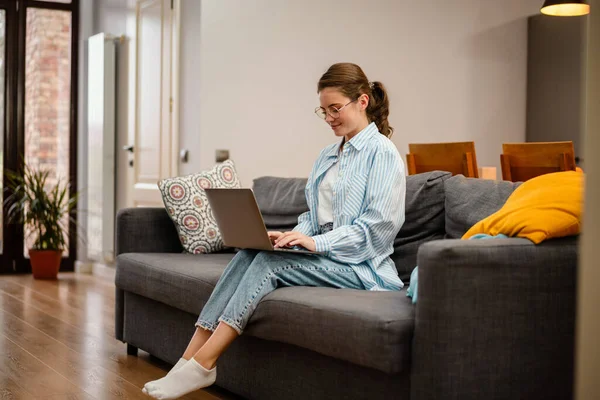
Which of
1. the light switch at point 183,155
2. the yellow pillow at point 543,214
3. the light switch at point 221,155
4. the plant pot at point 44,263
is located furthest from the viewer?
the plant pot at point 44,263

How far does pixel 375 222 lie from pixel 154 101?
328cm

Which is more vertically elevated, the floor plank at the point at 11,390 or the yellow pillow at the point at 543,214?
the yellow pillow at the point at 543,214

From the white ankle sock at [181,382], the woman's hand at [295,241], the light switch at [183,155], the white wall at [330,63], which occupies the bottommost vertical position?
the white ankle sock at [181,382]

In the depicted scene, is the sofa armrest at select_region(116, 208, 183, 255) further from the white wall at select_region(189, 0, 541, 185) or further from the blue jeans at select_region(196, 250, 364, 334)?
the white wall at select_region(189, 0, 541, 185)

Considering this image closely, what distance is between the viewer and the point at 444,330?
1.94 m

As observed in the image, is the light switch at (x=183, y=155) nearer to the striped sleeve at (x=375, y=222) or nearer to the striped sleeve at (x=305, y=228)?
the striped sleeve at (x=305, y=228)

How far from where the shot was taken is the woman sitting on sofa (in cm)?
240

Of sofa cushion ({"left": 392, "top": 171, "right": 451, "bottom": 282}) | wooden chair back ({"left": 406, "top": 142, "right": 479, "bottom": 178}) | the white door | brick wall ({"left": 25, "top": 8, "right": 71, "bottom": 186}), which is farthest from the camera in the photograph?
brick wall ({"left": 25, "top": 8, "right": 71, "bottom": 186})

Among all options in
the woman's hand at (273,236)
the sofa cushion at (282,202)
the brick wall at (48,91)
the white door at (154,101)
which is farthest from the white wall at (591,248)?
the brick wall at (48,91)

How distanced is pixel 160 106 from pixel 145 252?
2.05 meters

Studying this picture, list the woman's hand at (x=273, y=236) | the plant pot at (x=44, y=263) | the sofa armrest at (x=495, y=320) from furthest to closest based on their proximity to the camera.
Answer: the plant pot at (x=44, y=263), the woman's hand at (x=273, y=236), the sofa armrest at (x=495, y=320)

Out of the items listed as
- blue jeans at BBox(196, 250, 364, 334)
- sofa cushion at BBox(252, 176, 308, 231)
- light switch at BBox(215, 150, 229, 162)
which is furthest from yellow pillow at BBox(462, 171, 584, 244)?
light switch at BBox(215, 150, 229, 162)

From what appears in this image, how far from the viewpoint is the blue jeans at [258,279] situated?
95.3 inches

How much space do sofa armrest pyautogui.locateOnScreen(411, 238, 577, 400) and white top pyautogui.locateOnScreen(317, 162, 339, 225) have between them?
78 cm
